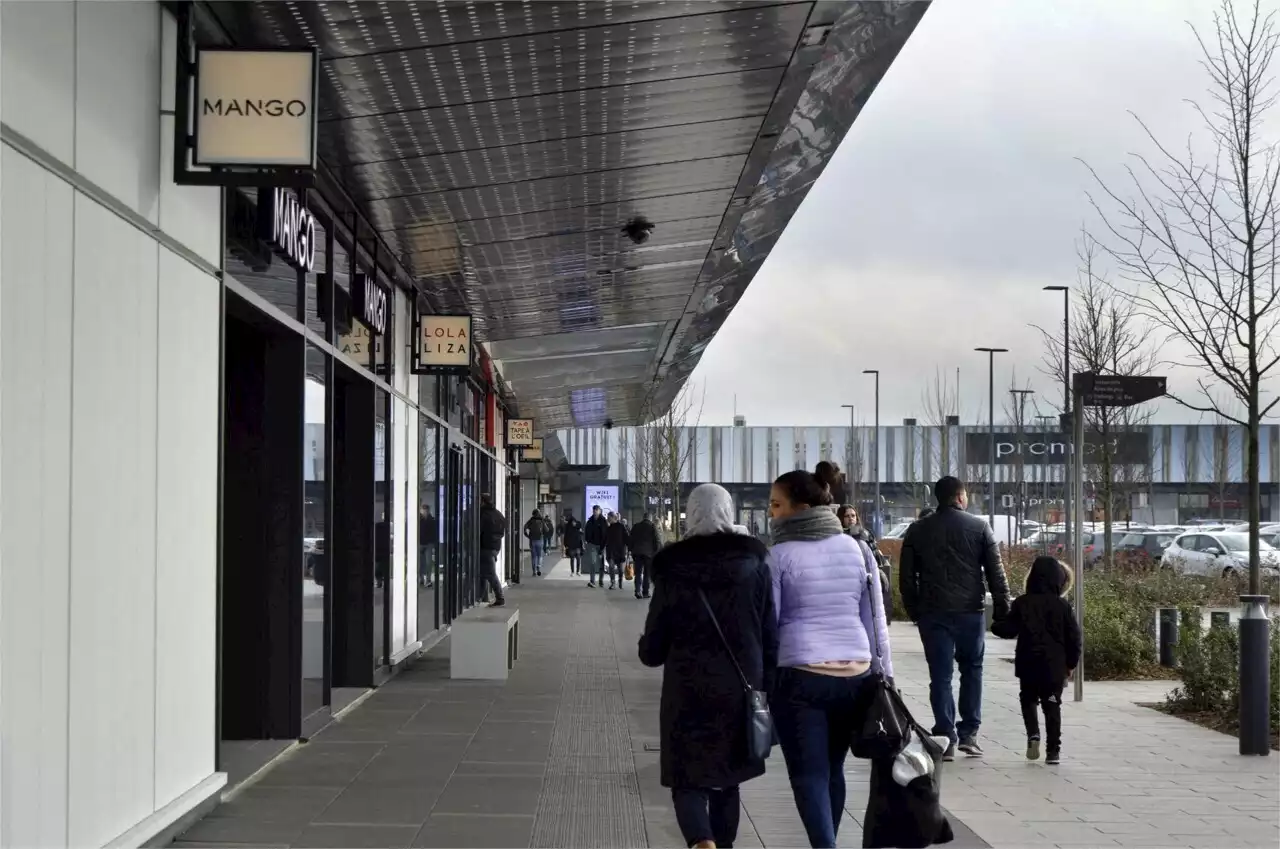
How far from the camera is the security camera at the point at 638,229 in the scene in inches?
534

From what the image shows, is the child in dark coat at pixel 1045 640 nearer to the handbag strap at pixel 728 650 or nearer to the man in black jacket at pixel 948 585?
the man in black jacket at pixel 948 585

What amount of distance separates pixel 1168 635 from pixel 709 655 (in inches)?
426

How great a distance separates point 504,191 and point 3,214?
7.14m

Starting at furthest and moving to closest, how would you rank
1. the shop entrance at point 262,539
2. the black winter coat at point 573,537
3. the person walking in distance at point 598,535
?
the black winter coat at point 573,537 → the person walking in distance at point 598,535 → the shop entrance at point 262,539

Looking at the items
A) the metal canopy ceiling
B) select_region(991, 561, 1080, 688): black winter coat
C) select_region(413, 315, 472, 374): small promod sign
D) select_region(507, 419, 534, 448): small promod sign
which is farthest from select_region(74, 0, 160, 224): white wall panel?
select_region(507, 419, 534, 448): small promod sign

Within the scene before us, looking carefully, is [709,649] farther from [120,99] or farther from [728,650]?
[120,99]

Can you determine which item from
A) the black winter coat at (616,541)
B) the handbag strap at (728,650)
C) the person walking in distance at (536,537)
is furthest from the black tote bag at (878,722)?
the person walking in distance at (536,537)

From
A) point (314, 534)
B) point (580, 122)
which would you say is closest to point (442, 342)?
point (314, 534)

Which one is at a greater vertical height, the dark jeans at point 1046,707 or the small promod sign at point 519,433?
the small promod sign at point 519,433

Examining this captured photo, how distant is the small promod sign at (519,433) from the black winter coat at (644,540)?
7.26 m

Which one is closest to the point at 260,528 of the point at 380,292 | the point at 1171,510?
the point at 380,292

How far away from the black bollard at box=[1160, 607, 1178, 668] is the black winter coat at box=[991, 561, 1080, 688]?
582cm

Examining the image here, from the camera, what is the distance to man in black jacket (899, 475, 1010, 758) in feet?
31.2

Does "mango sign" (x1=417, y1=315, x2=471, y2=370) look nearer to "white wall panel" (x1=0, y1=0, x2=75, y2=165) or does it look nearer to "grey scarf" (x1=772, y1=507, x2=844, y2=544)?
"grey scarf" (x1=772, y1=507, x2=844, y2=544)
